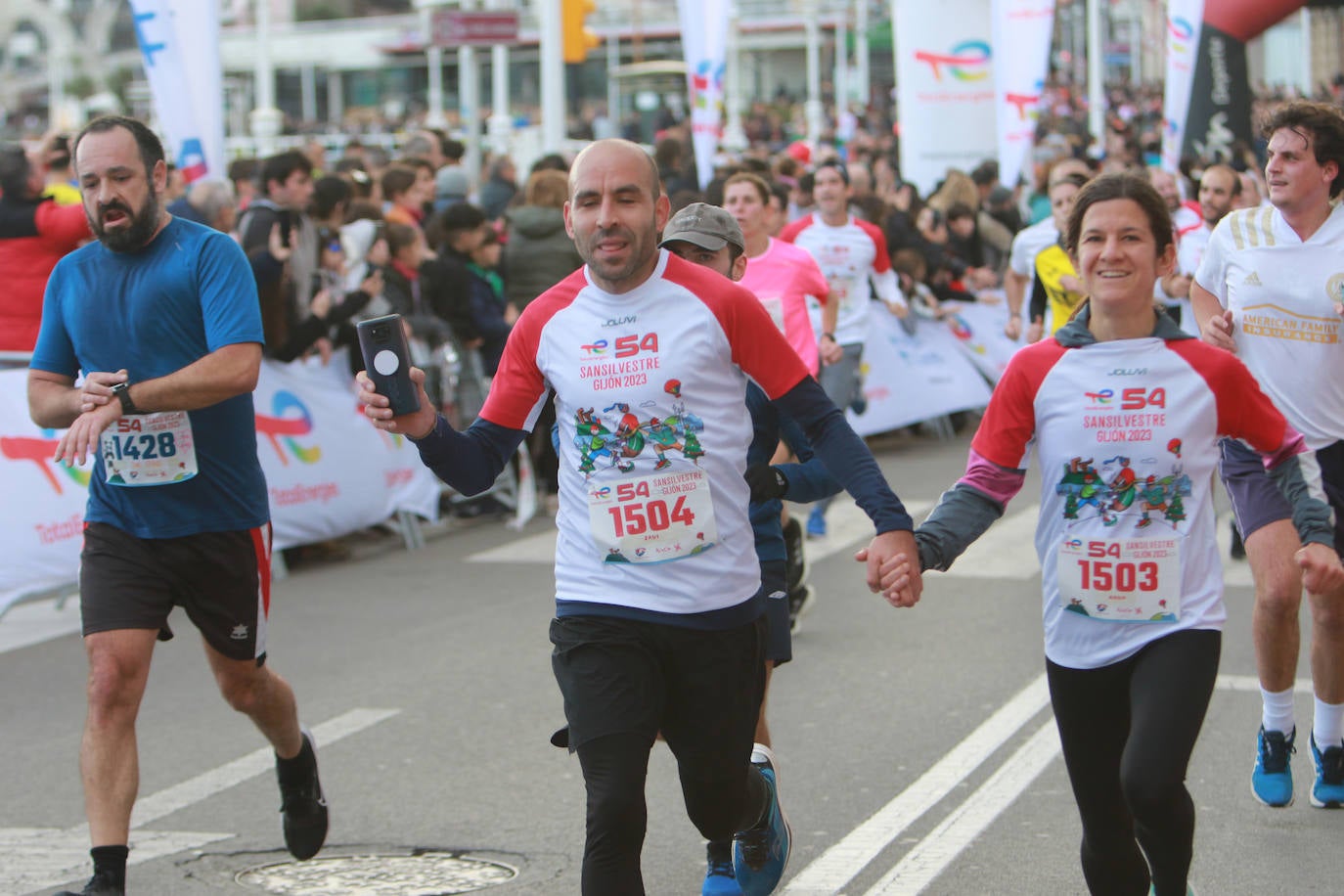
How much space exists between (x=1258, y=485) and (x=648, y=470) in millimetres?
1499

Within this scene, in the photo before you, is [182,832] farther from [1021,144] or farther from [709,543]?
[1021,144]

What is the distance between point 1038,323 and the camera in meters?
10.0

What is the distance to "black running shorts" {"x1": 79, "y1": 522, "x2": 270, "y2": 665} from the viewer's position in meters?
4.98

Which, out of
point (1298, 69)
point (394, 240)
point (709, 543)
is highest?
point (1298, 69)

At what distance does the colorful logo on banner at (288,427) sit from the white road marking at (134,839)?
384 centimetres

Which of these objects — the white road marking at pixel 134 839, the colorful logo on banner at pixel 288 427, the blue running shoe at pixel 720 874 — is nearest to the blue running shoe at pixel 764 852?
the blue running shoe at pixel 720 874

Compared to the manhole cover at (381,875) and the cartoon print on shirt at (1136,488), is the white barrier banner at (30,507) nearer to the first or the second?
the manhole cover at (381,875)

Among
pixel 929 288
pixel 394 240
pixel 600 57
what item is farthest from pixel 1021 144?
pixel 600 57

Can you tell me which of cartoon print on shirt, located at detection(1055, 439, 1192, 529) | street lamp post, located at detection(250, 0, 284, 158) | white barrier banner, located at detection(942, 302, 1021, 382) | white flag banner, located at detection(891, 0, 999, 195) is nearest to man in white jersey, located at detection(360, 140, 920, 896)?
cartoon print on shirt, located at detection(1055, 439, 1192, 529)

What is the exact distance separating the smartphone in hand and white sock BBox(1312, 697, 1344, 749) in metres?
3.16

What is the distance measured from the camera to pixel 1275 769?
563cm

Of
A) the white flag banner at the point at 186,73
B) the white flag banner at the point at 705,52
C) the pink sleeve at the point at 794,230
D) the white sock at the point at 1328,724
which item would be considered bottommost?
the white sock at the point at 1328,724

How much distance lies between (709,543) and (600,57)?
9700 centimetres

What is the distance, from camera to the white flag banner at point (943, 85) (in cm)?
2064
